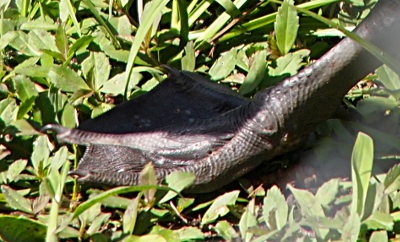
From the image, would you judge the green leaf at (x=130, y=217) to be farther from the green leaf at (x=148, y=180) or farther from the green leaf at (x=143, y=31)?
the green leaf at (x=143, y=31)

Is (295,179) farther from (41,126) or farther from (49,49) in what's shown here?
(49,49)

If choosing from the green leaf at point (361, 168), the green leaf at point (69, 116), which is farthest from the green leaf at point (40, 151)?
the green leaf at point (361, 168)

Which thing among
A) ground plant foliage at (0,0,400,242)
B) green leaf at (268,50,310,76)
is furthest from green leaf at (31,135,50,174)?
green leaf at (268,50,310,76)

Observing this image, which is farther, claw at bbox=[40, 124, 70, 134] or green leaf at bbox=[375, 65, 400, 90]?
green leaf at bbox=[375, 65, 400, 90]

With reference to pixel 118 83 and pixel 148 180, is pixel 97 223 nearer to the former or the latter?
pixel 148 180

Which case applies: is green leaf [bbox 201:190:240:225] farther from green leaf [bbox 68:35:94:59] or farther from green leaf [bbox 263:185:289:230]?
green leaf [bbox 68:35:94:59]

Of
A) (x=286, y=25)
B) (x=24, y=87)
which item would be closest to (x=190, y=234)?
(x=24, y=87)
